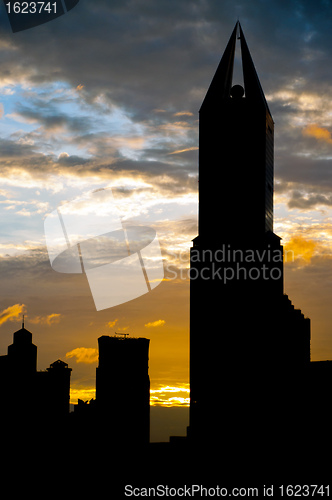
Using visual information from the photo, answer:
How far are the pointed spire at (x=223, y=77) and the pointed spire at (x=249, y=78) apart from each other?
114 inches

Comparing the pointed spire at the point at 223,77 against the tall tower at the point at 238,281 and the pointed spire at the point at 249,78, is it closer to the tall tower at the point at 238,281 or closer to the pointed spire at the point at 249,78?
the tall tower at the point at 238,281

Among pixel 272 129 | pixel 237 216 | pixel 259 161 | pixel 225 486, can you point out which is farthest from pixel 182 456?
pixel 272 129

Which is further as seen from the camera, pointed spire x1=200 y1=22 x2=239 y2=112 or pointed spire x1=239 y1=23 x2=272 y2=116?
pointed spire x1=239 y1=23 x2=272 y2=116

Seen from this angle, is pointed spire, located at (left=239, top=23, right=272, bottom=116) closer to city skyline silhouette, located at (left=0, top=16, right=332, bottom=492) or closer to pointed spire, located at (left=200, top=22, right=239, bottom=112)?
city skyline silhouette, located at (left=0, top=16, right=332, bottom=492)

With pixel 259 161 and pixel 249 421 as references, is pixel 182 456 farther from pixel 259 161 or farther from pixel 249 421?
pixel 259 161

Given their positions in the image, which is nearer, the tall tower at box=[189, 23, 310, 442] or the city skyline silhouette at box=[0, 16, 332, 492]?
the city skyline silhouette at box=[0, 16, 332, 492]

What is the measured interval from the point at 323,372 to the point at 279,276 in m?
27.4

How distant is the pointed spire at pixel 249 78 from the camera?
557 ft

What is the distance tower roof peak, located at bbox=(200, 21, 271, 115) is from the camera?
169125 mm

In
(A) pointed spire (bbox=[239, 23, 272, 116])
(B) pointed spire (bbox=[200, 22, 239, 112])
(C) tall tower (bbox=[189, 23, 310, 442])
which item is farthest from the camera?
(A) pointed spire (bbox=[239, 23, 272, 116])

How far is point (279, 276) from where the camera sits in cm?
17338

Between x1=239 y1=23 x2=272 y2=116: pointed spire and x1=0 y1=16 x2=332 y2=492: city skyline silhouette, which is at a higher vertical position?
x1=239 y1=23 x2=272 y2=116: pointed spire

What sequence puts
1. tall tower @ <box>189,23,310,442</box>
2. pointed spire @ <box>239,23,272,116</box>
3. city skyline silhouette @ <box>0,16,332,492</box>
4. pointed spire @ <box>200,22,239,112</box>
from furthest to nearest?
1. pointed spire @ <box>239,23,272,116</box>
2. pointed spire @ <box>200,22,239,112</box>
3. tall tower @ <box>189,23,310,442</box>
4. city skyline silhouette @ <box>0,16,332,492</box>

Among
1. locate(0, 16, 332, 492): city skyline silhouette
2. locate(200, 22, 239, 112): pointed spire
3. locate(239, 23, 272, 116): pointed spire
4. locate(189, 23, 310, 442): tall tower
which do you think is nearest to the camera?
locate(0, 16, 332, 492): city skyline silhouette
